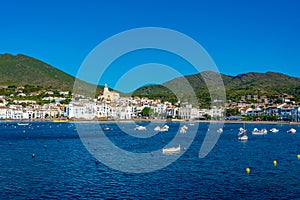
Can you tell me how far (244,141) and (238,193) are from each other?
26985mm

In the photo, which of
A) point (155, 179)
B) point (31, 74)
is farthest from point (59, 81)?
point (155, 179)

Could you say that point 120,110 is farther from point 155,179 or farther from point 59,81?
point 155,179

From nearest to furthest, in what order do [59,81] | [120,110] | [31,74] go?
[120,110]
[31,74]
[59,81]

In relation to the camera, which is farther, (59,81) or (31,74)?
(59,81)

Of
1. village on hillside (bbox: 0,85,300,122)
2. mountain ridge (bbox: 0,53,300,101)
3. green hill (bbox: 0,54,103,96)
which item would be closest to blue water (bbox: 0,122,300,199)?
village on hillside (bbox: 0,85,300,122)

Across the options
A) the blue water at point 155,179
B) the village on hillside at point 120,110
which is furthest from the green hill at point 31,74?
the blue water at point 155,179

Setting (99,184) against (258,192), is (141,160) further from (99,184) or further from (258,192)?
(258,192)

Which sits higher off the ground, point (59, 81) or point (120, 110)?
point (59, 81)

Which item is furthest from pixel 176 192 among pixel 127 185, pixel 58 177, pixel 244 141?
pixel 244 141

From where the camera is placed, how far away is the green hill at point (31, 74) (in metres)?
165

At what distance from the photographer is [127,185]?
712 inches

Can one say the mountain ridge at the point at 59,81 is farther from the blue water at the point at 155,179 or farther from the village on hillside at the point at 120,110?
the blue water at the point at 155,179

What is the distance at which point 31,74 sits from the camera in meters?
176

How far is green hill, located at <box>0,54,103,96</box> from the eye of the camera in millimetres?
164663
